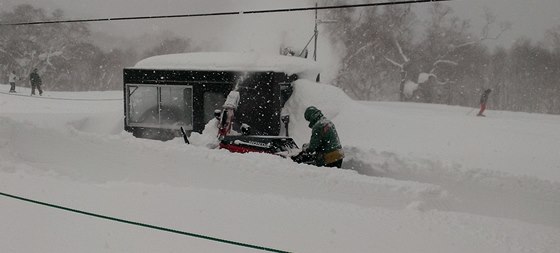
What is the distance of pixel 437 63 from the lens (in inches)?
1684

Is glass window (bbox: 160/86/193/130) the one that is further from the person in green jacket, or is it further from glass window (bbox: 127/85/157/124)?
the person in green jacket

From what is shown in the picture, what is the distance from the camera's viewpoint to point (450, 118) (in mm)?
19016

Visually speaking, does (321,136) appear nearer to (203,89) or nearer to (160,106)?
(203,89)

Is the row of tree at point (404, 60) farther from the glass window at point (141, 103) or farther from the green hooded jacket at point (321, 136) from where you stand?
the green hooded jacket at point (321, 136)

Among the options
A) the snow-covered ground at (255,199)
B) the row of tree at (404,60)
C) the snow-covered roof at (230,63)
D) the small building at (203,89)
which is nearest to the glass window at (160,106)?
the small building at (203,89)

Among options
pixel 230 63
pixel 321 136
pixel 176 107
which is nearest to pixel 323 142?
pixel 321 136

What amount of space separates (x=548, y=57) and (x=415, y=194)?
44.0m

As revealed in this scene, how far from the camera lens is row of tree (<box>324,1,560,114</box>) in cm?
4212

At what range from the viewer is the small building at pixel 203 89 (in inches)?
544

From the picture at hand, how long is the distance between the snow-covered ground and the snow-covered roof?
4.95 metres

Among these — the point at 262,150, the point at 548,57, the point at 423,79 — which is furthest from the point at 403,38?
the point at 262,150

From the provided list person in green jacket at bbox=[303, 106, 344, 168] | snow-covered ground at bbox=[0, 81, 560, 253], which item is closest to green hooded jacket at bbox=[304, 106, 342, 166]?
person in green jacket at bbox=[303, 106, 344, 168]

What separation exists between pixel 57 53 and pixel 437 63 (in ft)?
115

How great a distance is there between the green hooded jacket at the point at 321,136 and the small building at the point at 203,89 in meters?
5.59
